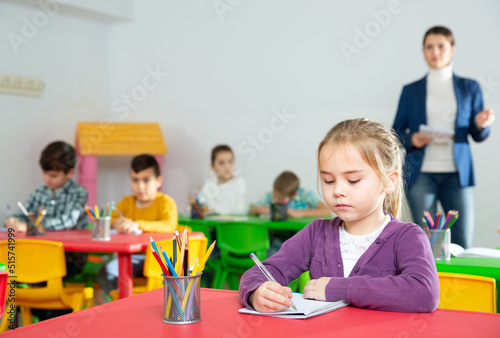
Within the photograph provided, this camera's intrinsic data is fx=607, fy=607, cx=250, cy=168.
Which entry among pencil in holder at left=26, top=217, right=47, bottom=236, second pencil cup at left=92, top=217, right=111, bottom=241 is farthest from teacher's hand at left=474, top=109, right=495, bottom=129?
pencil in holder at left=26, top=217, right=47, bottom=236

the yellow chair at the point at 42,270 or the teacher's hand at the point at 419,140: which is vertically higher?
the teacher's hand at the point at 419,140

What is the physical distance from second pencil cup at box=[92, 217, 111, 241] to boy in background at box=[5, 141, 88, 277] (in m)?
0.61

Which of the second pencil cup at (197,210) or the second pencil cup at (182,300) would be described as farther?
the second pencil cup at (197,210)

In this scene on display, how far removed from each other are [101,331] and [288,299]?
37cm

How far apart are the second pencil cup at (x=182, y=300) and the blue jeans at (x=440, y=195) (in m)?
2.24

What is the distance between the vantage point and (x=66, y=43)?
5527 mm

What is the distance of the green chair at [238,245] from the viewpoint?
3.76 m

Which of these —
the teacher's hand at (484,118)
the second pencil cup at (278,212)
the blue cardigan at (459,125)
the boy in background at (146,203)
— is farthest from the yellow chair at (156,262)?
the teacher's hand at (484,118)

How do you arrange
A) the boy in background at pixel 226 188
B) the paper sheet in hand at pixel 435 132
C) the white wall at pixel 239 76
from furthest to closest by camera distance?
1. the boy in background at pixel 226 188
2. the white wall at pixel 239 76
3. the paper sheet in hand at pixel 435 132

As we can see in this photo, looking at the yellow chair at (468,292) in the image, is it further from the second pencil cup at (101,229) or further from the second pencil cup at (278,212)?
the second pencil cup at (278,212)

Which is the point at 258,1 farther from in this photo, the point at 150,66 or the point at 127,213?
the point at 127,213

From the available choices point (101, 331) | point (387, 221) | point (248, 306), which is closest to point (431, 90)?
point (387, 221)

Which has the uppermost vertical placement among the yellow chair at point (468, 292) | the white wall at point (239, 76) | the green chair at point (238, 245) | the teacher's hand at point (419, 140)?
the white wall at point (239, 76)

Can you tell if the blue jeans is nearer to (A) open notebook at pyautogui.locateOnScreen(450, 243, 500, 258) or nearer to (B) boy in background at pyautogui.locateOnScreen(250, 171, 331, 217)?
(A) open notebook at pyautogui.locateOnScreen(450, 243, 500, 258)
